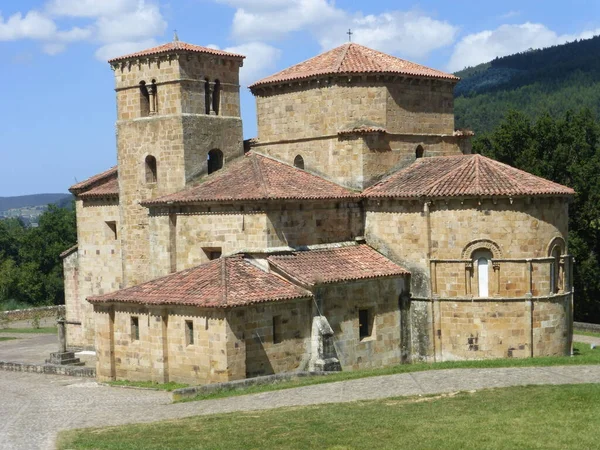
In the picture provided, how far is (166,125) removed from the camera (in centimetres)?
3059

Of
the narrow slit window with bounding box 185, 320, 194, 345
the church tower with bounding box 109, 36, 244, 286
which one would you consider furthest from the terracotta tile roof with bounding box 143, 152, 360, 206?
the narrow slit window with bounding box 185, 320, 194, 345

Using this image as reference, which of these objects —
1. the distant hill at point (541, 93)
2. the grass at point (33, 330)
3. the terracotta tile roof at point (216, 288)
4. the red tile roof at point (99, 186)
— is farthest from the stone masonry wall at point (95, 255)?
the distant hill at point (541, 93)

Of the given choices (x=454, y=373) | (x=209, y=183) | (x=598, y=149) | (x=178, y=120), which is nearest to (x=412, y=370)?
(x=454, y=373)

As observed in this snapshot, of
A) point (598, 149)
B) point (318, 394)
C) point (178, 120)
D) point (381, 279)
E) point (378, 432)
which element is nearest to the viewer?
point (378, 432)

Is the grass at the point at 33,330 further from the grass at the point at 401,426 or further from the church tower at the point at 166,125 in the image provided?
the grass at the point at 401,426

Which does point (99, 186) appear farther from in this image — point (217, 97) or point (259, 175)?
point (259, 175)

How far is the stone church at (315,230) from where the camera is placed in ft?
84.1

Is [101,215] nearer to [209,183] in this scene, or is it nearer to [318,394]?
[209,183]

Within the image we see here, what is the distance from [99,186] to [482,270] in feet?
52.8

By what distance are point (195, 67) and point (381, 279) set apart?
396 inches

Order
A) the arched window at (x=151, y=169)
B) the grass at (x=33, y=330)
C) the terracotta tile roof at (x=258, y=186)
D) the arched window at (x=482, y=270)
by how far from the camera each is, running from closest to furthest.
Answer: the terracotta tile roof at (x=258, y=186) < the arched window at (x=482, y=270) < the arched window at (x=151, y=169) < the grass at (x=33, y=330)

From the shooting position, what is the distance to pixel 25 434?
19031 mm

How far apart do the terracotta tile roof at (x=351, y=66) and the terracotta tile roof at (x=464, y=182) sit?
3.83 meters

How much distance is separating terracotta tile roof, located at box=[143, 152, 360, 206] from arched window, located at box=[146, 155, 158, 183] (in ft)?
6.40
